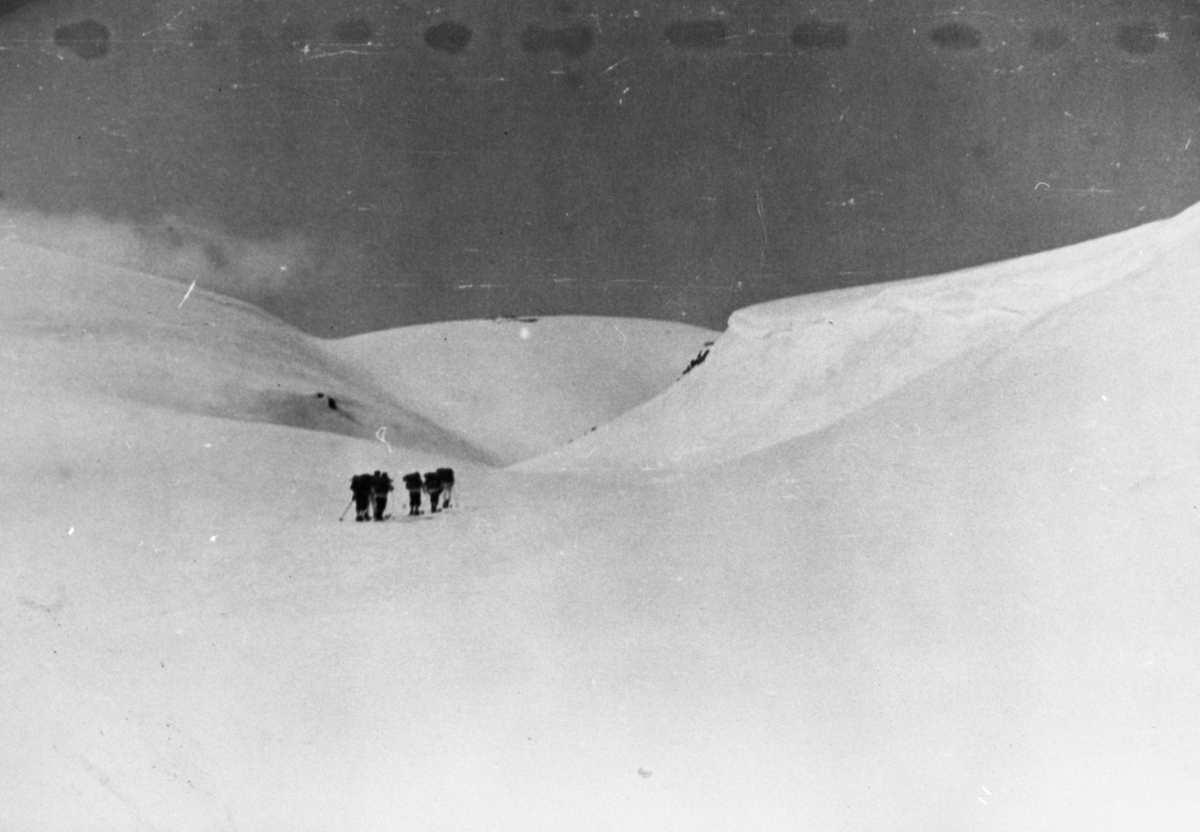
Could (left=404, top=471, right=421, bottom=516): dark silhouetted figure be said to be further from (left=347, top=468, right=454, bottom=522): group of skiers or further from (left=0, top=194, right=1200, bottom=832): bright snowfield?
(left=0, top=194, right=1200, bottom=832): bright snowfield

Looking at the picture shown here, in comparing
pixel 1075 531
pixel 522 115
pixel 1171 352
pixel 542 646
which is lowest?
pixel 542 646

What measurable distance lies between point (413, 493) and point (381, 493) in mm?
212

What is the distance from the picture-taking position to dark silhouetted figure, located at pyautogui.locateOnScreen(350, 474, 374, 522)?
5.93m

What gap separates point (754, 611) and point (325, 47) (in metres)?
3.24

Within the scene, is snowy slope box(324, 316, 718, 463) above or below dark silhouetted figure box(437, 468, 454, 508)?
above

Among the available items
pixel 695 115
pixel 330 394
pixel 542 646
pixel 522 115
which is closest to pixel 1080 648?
pixel 542 646

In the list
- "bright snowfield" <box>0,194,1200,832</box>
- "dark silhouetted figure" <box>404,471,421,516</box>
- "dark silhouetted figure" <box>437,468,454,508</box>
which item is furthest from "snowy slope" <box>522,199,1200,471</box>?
"dark silhouetted figure" <box>404,471,421,516</box>

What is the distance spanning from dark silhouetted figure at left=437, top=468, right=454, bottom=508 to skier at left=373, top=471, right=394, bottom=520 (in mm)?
330

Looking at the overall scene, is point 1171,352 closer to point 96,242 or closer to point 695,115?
point 695,115

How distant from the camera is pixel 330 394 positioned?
777 cm

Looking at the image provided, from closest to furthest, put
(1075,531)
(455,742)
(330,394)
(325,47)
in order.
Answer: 1. (455,742)
2. (1075,531)
3. (325,47)
4. (330,394)

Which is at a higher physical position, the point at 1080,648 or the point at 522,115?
the point at 522,115

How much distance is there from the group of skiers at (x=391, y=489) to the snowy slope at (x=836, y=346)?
2.53 ft

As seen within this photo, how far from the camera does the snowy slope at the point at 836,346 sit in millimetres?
6297
